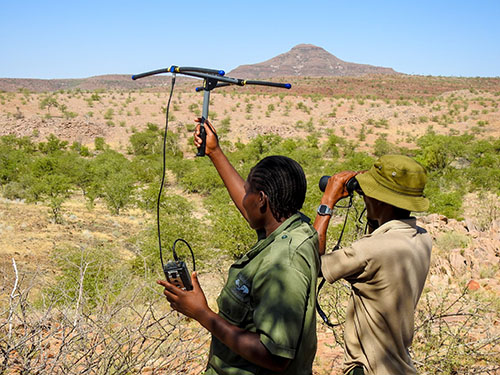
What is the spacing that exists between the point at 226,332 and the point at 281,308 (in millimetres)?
228

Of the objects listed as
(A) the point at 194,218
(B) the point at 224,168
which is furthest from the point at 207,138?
(A) the point at 194,218

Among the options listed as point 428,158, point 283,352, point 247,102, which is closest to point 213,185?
point 428,158

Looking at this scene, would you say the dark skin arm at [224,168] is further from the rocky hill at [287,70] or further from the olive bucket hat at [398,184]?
the rocky hill at [287,70]

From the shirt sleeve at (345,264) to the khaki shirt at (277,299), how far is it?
0.23m

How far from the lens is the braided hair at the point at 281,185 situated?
→ 1.48m

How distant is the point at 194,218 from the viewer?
10156 millimetres

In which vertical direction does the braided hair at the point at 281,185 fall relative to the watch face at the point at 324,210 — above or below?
above

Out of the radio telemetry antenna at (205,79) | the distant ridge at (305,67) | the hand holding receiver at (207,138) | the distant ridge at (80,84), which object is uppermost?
the distant ridge at (305,67)

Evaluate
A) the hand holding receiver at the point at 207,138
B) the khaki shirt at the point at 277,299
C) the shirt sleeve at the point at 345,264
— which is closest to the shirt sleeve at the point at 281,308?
the khaki shirt at the point at 277,299

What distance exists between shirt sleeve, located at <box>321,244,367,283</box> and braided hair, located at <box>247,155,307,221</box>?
0.32m

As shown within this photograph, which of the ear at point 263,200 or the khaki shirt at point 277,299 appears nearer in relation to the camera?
the khaki shirt at point 277,299

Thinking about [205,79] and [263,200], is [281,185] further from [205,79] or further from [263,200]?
[205,79]

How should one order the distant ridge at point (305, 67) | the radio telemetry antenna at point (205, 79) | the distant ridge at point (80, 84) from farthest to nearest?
the distant ridge at point (305, 67) → the distant ridge at point (80, 84) → the radio telemetry antenna at point (205, 79)

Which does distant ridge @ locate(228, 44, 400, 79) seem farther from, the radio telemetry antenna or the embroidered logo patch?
the embroidered logo patch
